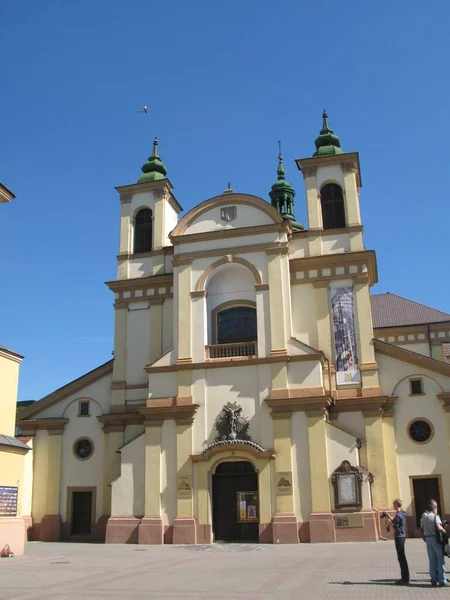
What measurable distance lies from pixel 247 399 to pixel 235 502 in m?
4.27

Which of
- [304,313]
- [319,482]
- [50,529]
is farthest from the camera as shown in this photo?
[50,529]

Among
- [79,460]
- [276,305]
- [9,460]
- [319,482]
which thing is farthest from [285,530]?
[79,460]

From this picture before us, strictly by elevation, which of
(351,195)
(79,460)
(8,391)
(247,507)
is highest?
(351,195)

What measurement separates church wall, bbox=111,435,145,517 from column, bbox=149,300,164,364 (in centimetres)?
460

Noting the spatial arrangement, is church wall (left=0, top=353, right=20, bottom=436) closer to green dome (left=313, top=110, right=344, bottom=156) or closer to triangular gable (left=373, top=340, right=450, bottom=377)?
triangular gable (left=373, top=340, right=450, bottom=377)

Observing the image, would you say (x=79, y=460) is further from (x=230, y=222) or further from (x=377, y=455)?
(x=377, y=455)

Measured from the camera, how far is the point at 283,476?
27531 millimetres

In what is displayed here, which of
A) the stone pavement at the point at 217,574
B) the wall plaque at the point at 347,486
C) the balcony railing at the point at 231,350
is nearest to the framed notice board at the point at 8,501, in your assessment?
the stone pavement at the point at 217,574

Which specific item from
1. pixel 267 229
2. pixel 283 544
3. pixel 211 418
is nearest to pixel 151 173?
pixel 267 229

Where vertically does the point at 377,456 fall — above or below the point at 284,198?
below

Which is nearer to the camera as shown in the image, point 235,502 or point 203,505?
point 203,505

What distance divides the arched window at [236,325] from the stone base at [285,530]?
322 inches

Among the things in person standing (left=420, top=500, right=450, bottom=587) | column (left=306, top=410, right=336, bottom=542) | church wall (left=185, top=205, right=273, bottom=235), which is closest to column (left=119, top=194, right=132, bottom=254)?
church wall (left=185, top=205, right=273, bottom=235)

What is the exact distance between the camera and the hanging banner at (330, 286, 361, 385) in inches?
1200
